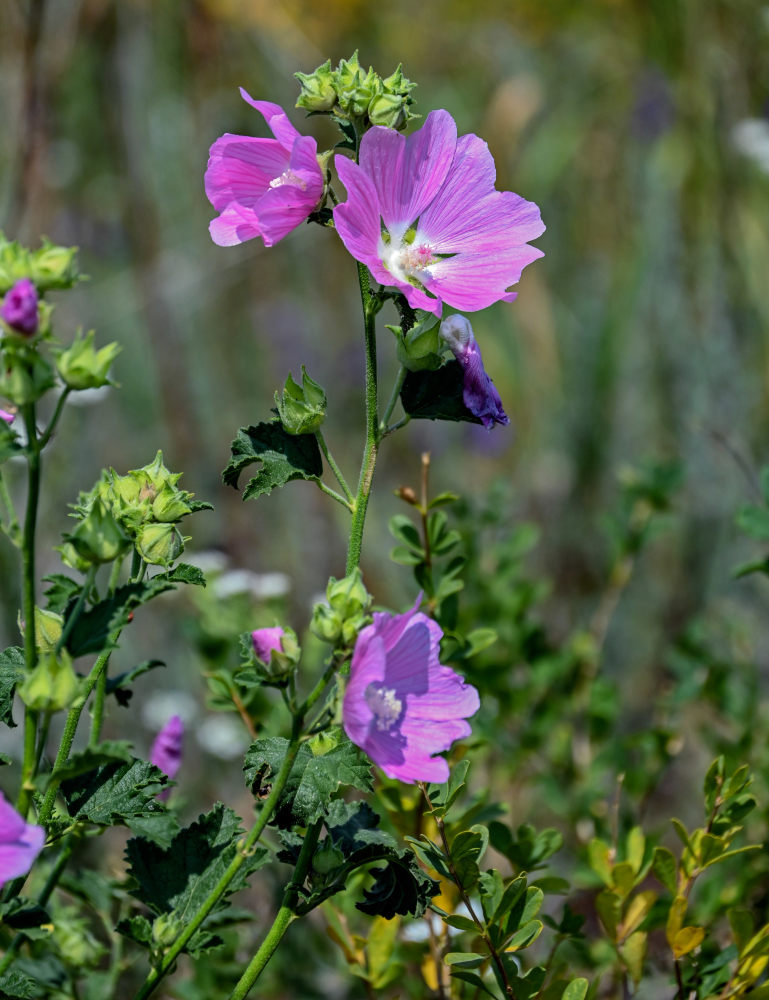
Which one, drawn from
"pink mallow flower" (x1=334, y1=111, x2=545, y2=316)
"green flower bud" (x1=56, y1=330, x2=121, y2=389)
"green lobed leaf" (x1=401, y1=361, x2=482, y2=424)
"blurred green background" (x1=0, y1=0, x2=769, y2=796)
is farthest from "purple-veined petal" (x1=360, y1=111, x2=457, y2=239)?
"blurred green background" (x1=0, y1=0, x2=769, y2=796)

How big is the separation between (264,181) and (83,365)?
0.70 ft

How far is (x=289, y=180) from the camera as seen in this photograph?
625 mm

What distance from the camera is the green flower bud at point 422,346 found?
0.59m

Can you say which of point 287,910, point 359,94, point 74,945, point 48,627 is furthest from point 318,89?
point 74,945

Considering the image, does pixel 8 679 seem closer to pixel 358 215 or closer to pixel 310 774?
pixel 310 774

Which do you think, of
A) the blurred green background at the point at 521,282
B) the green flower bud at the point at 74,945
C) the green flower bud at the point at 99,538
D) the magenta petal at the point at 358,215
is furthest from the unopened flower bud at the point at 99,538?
the blurred green background at the point at 521,282

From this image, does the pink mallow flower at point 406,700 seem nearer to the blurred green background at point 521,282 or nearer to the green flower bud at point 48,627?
the green flower bud at point 48,627

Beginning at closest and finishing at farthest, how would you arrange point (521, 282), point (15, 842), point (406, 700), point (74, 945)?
point (15, 842)
point (406, 700)
point (74, 945)
point (521, 282)

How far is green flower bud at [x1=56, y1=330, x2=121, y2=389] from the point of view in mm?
520

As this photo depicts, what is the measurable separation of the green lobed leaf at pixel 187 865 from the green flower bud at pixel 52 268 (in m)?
0.34

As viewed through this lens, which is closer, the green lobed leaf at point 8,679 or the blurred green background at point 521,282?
the green lobed leaf at point 8,679

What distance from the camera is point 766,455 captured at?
1.87 meters

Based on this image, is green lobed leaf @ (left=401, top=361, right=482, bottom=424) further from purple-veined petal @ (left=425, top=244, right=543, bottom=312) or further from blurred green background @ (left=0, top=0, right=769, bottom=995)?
blurred green background @ (left=0, top=0, right=769, bottom=995)

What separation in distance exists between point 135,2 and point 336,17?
1.22m
